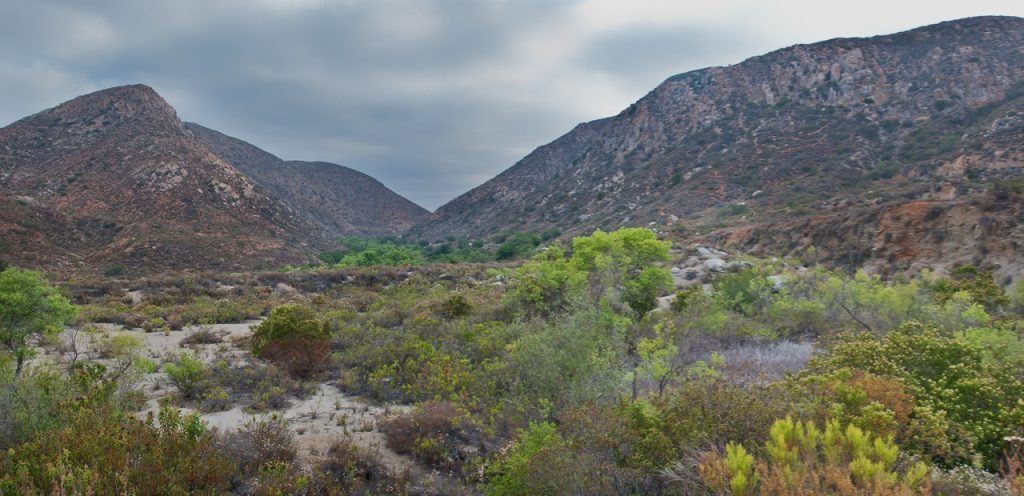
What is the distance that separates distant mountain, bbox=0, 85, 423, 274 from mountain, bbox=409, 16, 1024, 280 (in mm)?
31513

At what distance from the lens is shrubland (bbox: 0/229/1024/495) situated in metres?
3.33

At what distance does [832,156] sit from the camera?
4372 centimetres

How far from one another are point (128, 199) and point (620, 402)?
46951 millimetres

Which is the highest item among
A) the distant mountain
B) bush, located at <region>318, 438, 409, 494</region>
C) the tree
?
the distant mountain

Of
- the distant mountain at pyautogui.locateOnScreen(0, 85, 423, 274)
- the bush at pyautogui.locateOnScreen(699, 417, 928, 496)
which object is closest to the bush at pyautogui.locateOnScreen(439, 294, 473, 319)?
the bush at pyautogui.locateOnScreen(699, 417, 928, 496)

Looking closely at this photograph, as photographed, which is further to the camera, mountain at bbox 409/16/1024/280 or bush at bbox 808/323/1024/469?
mountain at bbox 409/16/1024/280

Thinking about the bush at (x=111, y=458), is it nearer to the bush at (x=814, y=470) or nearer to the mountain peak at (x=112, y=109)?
the bush at (x=814, y=470)

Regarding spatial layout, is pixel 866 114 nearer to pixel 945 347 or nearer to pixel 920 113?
pixel 920 113

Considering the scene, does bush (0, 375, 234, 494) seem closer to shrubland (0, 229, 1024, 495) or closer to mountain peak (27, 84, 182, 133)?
shrubland (0, 229, 1024, 495)

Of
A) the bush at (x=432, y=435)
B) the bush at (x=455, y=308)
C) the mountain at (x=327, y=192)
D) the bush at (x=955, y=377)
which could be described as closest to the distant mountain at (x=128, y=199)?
the bush at (x=455, y=308)

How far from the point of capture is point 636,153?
66938mm

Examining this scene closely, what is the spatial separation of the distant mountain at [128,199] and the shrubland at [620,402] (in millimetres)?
29629

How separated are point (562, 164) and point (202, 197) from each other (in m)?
61.9

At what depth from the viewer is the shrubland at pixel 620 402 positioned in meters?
3.33
